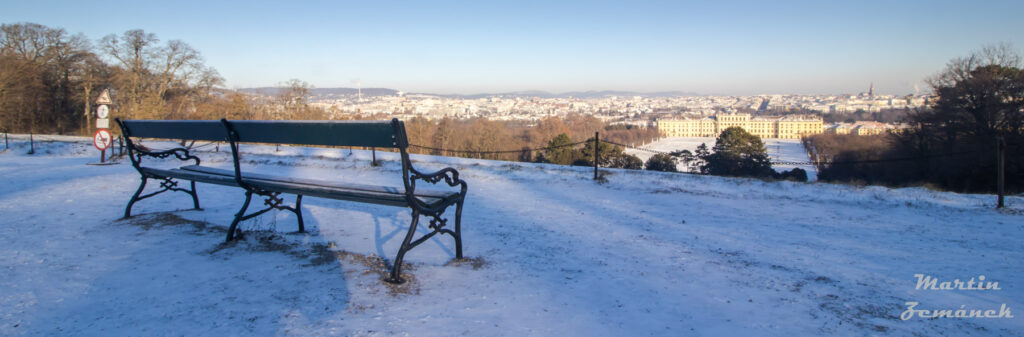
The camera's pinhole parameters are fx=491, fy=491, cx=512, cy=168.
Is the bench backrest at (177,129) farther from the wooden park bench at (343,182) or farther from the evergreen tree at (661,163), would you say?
the evergreen tree at (661,163)

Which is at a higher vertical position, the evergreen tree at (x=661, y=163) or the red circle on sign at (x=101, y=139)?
the red circle on sign at (x=101, y=139)

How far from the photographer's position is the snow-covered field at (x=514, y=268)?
2.57m

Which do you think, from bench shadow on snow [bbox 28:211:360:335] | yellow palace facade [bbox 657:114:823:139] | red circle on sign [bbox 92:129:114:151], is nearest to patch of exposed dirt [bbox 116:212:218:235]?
bench shadow on snow [bbox 28:211:360:335]

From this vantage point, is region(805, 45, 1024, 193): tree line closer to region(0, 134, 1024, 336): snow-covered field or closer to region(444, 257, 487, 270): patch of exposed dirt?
region(0, 134, 1024, 336): snow-covered field

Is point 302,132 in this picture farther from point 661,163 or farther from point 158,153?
point 661,163

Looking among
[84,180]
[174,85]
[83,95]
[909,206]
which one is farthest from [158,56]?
[909,206]

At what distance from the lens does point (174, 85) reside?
29.2 m

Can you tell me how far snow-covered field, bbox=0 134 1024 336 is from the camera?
8.43ft

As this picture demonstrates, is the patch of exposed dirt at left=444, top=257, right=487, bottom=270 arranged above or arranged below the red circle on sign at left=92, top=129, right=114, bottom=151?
below

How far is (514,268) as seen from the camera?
3.58 m

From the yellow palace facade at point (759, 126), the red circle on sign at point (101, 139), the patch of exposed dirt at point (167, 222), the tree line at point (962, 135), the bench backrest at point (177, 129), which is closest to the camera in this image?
the bench backrest at point (177, 129)

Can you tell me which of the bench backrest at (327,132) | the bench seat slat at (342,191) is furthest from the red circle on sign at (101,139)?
the bench backrest at (327,132)

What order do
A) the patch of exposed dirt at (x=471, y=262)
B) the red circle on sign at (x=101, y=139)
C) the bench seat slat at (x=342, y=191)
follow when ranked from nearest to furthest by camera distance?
the bench seat slat at (x=342, y=191) → the patch of exposed dirt at (x=471, y=262) → the red circle on sign at (x=101, y=139)

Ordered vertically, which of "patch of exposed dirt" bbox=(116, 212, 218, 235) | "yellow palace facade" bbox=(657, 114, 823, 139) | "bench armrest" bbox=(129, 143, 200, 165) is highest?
"yellow palace facade" bbox=(657, 114, 823, 139)
